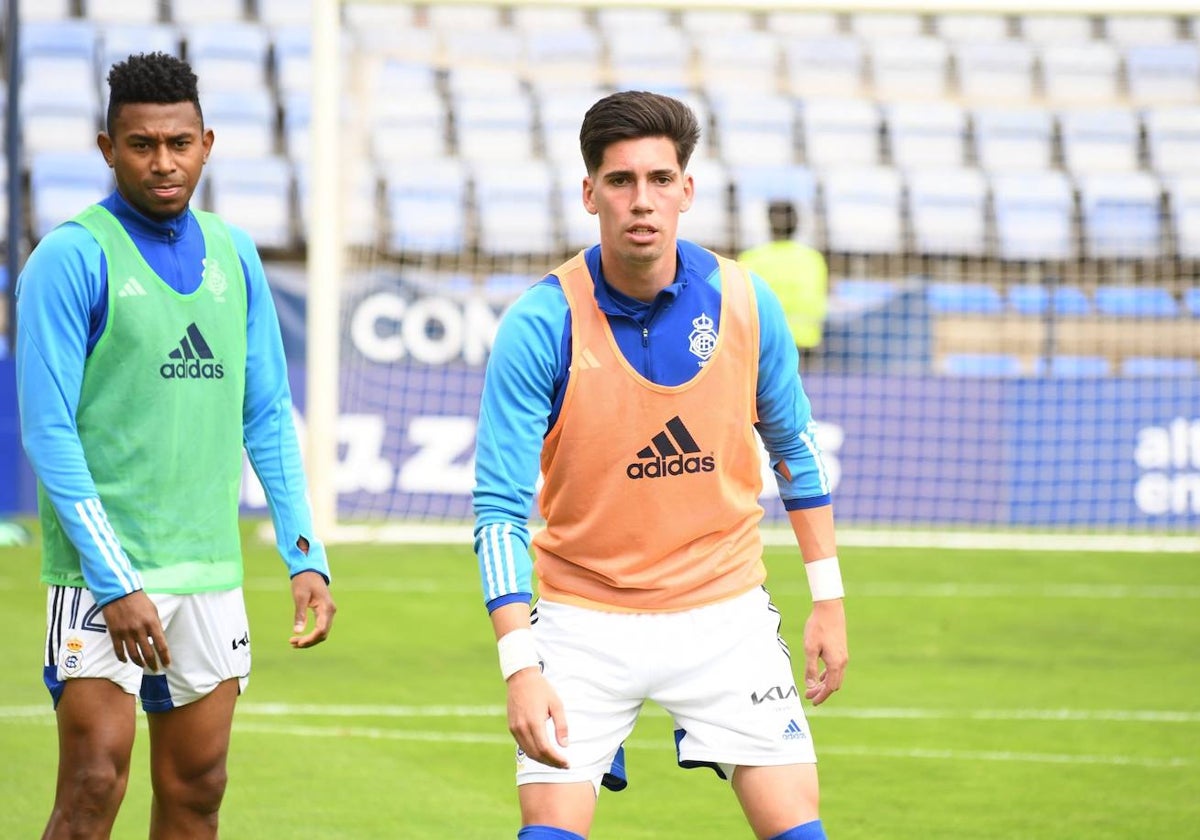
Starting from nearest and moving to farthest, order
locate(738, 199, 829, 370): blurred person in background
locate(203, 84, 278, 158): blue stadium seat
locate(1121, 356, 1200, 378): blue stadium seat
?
locate(738, 199, 829, 370): blurred person in background < locate(1121, 356, 1200, 378): blue stadium seat < locate(203, 84, 278, 158): blue stadium seat

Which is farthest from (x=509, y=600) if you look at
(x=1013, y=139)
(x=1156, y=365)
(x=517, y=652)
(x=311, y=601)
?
(x=1013, y=139)

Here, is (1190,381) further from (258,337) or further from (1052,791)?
(258,337)

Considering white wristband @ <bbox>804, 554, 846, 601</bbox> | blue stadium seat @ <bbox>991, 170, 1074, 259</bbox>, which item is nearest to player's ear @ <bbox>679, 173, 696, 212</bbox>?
white wristband @ <bbox>804, 554, 846, 601</bbox>

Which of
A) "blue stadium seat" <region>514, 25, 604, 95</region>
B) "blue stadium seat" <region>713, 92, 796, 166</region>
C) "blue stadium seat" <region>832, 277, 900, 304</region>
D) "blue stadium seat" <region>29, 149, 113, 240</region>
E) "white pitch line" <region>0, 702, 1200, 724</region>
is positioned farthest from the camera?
"blue stadium seat" <region>514, 25, 604, 95</region>

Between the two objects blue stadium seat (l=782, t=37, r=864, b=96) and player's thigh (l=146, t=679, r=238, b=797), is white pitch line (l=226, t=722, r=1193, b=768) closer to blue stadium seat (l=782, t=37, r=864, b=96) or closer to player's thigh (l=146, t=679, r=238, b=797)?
player's thigh (l=146, t=679, r=238, b=797)

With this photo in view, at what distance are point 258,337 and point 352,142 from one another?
9.40 metres

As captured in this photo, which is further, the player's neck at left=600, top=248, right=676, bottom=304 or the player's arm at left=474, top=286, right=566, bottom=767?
the player's neck at left=600, top=248, right=676, bottom=304

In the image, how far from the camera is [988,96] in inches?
807

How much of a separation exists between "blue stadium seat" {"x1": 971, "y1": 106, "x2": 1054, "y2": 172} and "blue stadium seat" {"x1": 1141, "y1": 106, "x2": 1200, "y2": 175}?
3.51 ft

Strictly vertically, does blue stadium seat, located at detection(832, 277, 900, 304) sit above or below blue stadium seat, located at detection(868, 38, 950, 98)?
below

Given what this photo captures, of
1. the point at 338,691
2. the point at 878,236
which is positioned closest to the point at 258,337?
the point at 338,691

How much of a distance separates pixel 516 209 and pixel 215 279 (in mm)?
13518

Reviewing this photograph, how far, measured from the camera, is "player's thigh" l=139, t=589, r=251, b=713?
163 inches

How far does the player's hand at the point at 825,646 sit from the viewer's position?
4000mm
